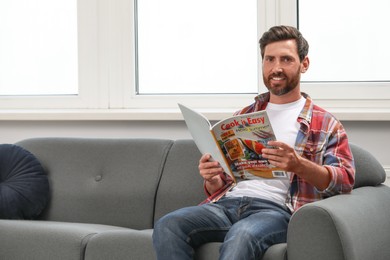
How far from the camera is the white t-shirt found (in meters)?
2.95

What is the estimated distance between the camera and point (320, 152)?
9.46ft

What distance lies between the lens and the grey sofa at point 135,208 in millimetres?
2590

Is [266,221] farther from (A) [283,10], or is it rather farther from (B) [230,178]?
(A) [283,10]

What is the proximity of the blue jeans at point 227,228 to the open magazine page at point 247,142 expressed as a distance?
0.14 metres

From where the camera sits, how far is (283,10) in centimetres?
397

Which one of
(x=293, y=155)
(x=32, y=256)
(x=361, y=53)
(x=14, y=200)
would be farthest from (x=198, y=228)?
(x=361, y=53)

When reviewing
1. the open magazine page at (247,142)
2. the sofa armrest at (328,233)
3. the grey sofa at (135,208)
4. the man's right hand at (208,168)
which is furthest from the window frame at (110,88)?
the sofa armrest at (328,233)


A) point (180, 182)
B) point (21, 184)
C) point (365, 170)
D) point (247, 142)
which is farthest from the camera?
point (21, 184)

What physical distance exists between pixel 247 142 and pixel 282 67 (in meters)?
0.42

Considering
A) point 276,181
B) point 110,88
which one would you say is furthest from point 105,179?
point 276,181

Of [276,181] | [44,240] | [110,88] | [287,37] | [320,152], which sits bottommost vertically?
[44,240]

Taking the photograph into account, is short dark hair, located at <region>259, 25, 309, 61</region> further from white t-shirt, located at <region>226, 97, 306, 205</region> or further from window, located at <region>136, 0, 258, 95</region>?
window, located at <region>136, 0, 258, 95</region>

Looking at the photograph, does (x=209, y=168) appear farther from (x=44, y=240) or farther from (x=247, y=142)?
(x=44, y=240)

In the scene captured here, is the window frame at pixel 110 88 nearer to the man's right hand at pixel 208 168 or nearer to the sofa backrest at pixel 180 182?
the sofa backrest at pixel 180 182
